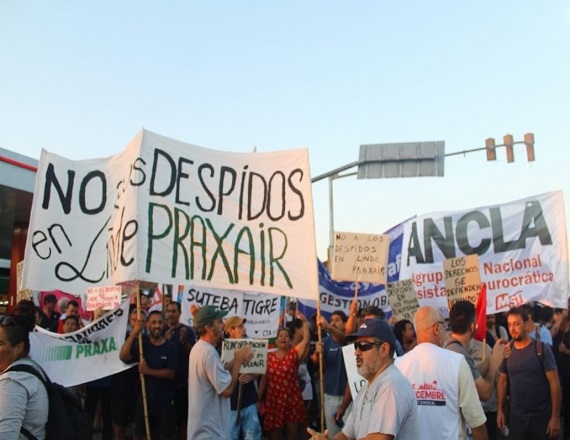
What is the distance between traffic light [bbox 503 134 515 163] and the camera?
50.8 feet

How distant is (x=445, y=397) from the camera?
3826 millimetres

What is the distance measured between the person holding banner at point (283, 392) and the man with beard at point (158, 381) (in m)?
1.33

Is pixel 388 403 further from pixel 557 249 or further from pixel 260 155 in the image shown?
pixel 557 249

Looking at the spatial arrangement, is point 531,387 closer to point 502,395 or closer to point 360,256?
point 502,395

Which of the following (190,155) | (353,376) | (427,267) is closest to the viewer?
(353,376)

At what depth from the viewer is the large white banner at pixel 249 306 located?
36.3ft

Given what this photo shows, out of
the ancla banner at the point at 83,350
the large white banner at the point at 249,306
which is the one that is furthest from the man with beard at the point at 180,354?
the large white banner at the point at 249,306

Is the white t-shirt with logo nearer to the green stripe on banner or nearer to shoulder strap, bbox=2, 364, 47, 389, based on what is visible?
shoulder strap, bbox=2, 364, 47, 389

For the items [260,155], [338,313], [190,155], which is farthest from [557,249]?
[190,155]

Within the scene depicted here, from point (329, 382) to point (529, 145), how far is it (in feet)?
33.2

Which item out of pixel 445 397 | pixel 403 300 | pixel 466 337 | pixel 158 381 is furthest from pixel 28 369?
pixel 403 300

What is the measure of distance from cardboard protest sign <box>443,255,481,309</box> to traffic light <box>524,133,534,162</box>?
27.2 feet

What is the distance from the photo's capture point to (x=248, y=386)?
7.20 metres

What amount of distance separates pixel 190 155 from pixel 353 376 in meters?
3.09
